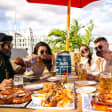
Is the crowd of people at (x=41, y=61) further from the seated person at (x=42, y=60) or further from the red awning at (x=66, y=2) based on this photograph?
the red awning at (x=66, y=2)

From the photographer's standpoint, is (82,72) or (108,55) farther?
(108,55)

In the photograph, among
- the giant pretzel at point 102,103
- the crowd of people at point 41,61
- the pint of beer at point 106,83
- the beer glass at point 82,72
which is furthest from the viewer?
the crowd of people at point 41,61

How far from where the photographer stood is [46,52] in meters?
2.87

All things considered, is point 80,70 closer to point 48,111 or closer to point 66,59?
point 66,59

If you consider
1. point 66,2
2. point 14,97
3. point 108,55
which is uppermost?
point 66,2

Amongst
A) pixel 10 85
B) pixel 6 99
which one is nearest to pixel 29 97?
pixel 6 99

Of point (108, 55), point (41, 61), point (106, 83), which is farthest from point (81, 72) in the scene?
point (108, 55)

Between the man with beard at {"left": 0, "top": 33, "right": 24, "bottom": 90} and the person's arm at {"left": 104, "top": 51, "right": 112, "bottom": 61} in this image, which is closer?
the man with beard at {"left": 0, "top": 33, "right": 24, "bottom": 90}

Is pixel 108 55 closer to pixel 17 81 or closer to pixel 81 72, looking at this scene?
pixel 81 72

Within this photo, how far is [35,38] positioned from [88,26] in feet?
9.91

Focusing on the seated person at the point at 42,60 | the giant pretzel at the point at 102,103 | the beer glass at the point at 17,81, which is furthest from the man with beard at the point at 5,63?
the giant pretzel at the point at 102,103

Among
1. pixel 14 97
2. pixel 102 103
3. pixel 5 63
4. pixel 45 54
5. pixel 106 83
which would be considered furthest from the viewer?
pixel 45 54

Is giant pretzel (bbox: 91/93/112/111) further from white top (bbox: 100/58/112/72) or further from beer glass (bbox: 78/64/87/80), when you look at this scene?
white top (bbox: 100/58/112/72)

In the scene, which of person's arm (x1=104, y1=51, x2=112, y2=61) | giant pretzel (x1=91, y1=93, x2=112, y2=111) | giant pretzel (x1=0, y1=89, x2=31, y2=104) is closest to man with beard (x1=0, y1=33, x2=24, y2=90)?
giant pretzel (x1=0, y1=89, x2=31, y2=104)
